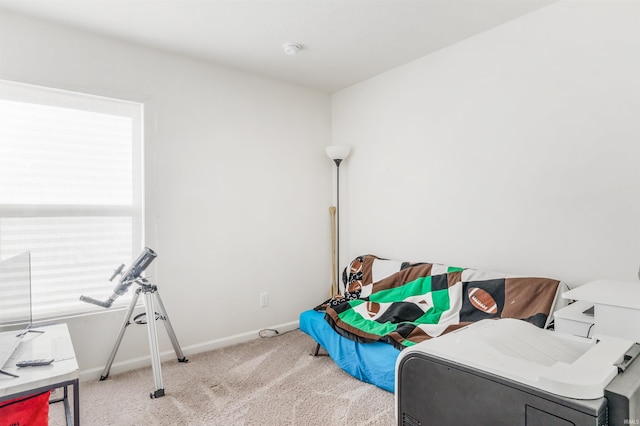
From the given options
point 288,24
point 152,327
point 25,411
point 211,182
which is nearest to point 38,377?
point 25,411

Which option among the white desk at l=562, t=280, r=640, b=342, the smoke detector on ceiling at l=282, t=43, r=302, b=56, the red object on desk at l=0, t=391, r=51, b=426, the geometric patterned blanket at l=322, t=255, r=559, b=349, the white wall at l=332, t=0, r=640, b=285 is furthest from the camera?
the smoke detector on ceiling at l=282, t=43, r=302, b=56

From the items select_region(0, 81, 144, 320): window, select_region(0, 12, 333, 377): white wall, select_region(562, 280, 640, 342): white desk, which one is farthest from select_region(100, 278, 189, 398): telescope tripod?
select_region(562, 280, 640, 342): white desk

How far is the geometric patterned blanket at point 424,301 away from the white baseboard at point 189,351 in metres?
0.74

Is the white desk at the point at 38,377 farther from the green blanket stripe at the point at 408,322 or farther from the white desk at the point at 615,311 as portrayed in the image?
the white desk at the point at 615,311

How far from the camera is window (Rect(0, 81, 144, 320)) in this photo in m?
2.33

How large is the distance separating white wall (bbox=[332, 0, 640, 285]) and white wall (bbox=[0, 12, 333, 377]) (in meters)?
0.73

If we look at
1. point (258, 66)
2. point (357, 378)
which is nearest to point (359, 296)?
point (357, 378)

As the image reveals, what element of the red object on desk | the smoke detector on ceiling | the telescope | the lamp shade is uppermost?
the smoke detector on ceiling

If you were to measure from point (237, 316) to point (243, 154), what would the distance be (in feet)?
4.68

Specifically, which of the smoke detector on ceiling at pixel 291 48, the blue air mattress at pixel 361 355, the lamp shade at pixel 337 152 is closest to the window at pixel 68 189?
the smoke detector on ceiling at pixel 291 48

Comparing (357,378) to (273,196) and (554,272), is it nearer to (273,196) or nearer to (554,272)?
(554,272)

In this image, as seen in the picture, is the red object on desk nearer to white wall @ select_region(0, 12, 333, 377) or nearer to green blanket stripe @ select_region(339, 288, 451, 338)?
white wall @ select_region(0, 12, 333, 377)

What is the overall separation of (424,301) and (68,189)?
262cm

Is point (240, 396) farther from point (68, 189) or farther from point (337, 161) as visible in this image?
point (337, 161)
